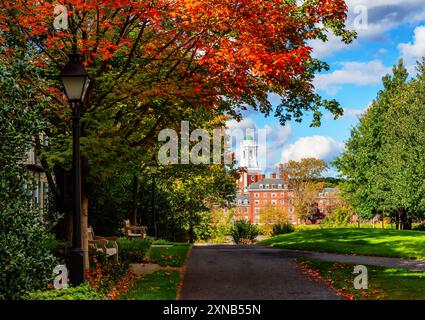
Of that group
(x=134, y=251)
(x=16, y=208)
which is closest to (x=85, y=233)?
(x=134, y=251)

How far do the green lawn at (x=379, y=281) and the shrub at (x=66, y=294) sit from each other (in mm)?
6192

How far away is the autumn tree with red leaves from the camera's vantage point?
1464 centimetres

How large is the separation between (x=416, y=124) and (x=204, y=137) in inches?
700

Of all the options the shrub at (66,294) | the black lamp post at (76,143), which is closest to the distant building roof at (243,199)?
the black lamp post at (76,143)

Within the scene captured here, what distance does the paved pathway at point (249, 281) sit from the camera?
529 inches

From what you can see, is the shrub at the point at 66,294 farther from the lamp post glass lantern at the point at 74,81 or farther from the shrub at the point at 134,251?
the shrub at the point at 134,251

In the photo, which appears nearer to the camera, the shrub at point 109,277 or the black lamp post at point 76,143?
the black lamp post at point 76,143

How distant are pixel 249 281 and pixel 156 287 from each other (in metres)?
2.66

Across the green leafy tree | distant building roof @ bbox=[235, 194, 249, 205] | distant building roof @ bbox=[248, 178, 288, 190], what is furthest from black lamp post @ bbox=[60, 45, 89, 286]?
distant building roof @ bbox=[235, 194, 249, 205]

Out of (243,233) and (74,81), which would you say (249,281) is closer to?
(74,81)

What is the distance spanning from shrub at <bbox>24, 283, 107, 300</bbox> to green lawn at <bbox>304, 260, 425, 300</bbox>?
6192mm

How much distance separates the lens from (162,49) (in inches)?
600

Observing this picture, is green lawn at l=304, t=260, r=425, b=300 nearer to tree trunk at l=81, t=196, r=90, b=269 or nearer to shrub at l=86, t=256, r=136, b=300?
shrub at l=86, t=256, r=136, b=300
